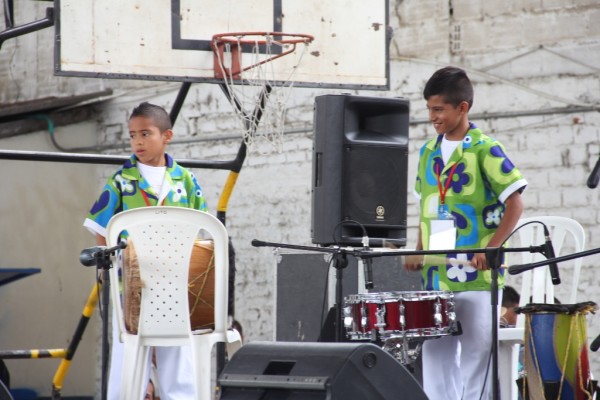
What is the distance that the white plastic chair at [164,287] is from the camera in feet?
13.6

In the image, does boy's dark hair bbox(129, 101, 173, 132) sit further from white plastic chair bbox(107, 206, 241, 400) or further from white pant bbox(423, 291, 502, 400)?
white pant bbox(423, 291, 502, 400)

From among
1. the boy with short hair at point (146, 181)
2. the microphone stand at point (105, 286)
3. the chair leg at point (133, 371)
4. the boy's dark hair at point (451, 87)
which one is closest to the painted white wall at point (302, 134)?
the boy's dark hair at point (451, 87)

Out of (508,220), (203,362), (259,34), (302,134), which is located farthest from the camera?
(302,134)

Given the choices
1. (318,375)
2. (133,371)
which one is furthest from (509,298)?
(318,375)

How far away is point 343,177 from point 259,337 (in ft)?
10.7

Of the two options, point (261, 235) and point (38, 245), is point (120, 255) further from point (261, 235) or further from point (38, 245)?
point (38, 245)

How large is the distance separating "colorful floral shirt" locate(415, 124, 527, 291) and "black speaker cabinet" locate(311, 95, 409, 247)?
93 cm

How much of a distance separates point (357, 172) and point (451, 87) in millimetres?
1013

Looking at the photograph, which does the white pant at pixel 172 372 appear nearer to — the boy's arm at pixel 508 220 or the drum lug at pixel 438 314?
the drum lug at pixel 438 314

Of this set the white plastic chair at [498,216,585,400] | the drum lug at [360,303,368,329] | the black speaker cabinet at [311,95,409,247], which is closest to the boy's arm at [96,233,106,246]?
the black speaker cabinet at [311,95,409,247]

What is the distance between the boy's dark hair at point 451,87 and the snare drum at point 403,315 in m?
0.75

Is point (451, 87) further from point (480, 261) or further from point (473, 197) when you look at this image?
point (480, 261)

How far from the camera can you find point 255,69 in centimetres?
575

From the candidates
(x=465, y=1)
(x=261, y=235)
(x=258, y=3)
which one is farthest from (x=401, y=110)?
(x=261, y=235)
